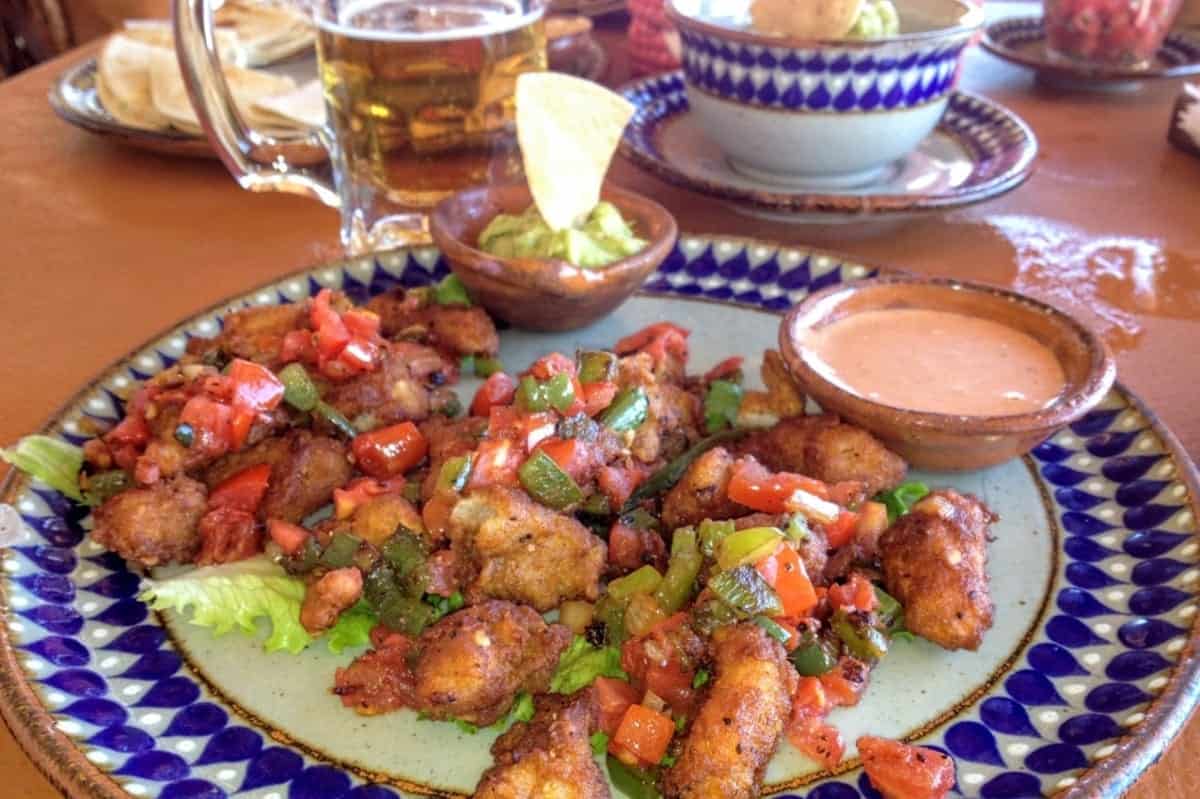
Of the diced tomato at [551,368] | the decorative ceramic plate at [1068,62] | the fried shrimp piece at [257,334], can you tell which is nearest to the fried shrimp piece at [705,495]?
the diced tomato at [551,368]

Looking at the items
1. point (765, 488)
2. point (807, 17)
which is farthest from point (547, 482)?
point (807, 17)

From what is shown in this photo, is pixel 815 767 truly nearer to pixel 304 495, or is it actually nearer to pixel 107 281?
pixel 304 495

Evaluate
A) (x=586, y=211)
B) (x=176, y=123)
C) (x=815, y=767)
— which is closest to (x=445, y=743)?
(x=815, y=767)

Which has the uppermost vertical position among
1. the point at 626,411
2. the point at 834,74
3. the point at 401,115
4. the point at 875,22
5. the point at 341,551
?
the point at 875,22

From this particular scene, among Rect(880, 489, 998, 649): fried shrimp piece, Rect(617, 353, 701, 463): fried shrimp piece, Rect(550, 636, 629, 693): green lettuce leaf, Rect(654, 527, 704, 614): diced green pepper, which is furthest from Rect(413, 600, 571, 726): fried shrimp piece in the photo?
Rect(880, 489, 998, 649): fried shrimp piece

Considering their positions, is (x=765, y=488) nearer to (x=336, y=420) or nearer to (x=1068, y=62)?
(x=336, y=420)

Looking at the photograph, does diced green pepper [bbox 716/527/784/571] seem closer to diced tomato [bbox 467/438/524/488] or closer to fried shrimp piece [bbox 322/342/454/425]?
diced tomato [bbox 467/438/524/488]
